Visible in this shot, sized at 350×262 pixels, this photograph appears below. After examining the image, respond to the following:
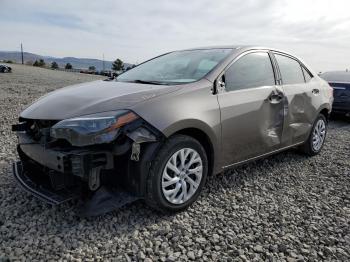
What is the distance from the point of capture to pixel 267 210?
3.41m

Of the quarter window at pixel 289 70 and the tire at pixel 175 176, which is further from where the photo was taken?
the quarter window at pixel 289 70

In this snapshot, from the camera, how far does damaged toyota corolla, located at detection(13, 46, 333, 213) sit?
9.06 feet

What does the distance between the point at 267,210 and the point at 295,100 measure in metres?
1.74

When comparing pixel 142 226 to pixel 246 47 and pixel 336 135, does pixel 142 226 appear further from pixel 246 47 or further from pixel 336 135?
pixel 336 135

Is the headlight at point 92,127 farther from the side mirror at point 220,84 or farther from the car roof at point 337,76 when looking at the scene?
the car roof at point 337,76

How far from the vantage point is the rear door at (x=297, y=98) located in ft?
14.5

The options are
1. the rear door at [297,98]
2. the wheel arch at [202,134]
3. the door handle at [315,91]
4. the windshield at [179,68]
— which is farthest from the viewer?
the door handle at [315,91]

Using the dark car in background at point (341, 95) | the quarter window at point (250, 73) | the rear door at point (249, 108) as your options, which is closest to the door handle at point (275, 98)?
the rear door at point (249, 108)

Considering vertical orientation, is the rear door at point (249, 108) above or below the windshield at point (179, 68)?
below

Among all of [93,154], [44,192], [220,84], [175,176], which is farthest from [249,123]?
[44,192]

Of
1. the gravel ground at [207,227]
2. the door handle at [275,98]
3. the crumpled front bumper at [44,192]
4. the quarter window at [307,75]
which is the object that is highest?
the quarter window at [307,75]

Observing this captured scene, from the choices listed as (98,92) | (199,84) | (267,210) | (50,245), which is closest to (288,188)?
(267,210)

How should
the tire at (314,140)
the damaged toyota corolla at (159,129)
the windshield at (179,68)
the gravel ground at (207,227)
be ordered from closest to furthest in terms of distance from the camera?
1. the gravel ground at (207,227)
2. the damaged toyota corolla at (159,129)
3. the windshield at (179,68)
4. the tire at (314,140)

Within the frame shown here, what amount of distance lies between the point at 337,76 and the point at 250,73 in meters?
6.89
